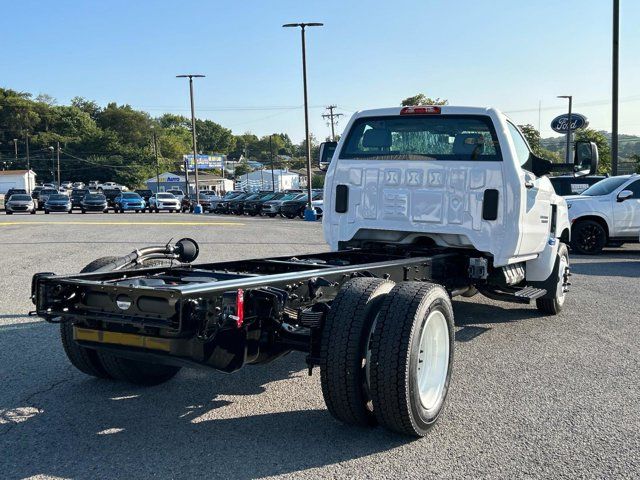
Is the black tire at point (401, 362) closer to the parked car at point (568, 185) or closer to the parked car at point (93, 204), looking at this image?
the parked car at point (568, 185)

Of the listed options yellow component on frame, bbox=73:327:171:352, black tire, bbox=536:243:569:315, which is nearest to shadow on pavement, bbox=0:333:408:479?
yellow component on frame, bbox=73:327:171:352

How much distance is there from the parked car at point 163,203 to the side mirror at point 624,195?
36.2 m

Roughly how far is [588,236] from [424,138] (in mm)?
9586

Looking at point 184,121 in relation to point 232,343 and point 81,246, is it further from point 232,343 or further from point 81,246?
point 232,343

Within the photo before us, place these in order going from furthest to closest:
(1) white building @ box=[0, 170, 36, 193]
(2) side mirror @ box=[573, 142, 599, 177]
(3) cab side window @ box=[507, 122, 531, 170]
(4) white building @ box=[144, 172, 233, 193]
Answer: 1. (4) white building @ box=[144, 172, 233, 193]
2. (1) white building @ box=[0, 170, 36, 193]
3. (2) side mirror @ box=[573, 142, 599, 177]
4. (3) cab side window @ box=[507, 122, 531, 170]

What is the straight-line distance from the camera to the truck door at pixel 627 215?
14.4 meters

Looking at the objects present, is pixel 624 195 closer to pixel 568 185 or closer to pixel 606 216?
pixel 606 216

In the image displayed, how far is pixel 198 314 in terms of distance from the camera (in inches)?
145

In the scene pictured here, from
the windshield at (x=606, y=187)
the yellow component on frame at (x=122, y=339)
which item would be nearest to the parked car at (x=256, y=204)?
the windshield at (x=606, y=187)

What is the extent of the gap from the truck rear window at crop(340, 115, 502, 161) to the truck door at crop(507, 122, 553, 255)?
1.21 feet

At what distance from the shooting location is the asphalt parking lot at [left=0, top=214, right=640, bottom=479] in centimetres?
363

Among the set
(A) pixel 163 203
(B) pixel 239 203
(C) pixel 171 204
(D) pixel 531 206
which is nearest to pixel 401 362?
(D) pixel 531 206

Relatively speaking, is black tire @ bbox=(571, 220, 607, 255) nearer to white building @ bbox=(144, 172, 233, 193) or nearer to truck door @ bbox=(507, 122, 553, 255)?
truck door @ bbox=(507, 122, 553, 255)

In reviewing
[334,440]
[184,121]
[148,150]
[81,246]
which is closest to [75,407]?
[334,440]
